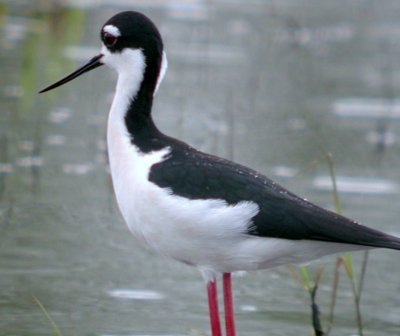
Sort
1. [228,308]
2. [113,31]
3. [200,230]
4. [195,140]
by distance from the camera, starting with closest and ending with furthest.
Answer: [200,230] < [228,308] < [113,31] < [195,140]

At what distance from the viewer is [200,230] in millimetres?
5051

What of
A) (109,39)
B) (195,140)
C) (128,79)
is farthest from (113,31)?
(195,140)

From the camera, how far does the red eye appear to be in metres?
5.55

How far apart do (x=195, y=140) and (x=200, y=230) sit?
14.9 feet

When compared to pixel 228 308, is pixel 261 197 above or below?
above

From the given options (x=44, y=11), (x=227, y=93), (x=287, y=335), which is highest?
(x=44, y=11)

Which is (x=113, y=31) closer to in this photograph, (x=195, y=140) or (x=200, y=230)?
(x=200, y=230)

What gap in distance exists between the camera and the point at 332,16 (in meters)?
15.7

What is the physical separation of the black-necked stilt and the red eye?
1.50ft

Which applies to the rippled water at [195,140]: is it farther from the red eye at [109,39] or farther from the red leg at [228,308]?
the red eye at [109,39]

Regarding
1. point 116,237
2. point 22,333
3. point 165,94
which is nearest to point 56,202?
point 116,237

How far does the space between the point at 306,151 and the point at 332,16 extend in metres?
6.45

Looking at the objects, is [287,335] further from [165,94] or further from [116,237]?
[165,94]

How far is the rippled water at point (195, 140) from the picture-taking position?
6312 millimetres
